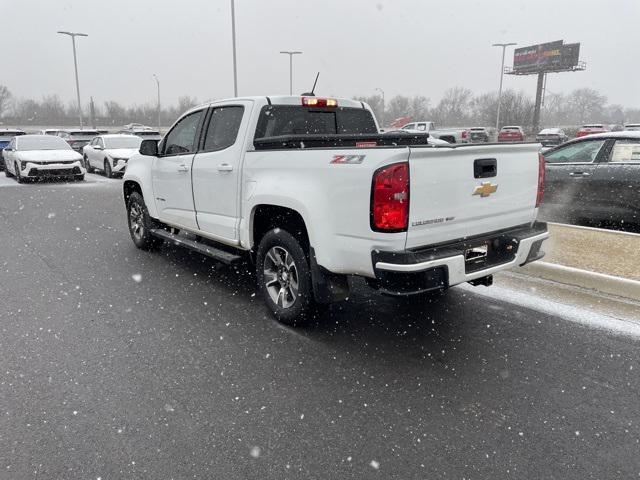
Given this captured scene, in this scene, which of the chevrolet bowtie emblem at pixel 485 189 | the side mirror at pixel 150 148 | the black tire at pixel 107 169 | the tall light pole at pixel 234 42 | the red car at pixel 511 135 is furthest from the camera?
the red car at pixel 511 135

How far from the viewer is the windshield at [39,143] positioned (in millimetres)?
17109

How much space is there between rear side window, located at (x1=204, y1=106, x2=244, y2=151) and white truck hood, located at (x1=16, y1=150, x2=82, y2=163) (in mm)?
13223

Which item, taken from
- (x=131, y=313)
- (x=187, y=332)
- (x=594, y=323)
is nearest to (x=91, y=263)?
(x=131, y=313)

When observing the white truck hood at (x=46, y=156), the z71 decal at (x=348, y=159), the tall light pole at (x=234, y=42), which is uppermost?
the tall light pole at (x=234, y=42)

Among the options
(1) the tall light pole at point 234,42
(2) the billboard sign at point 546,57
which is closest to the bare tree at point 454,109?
(2) the billboard sign at point 546,57

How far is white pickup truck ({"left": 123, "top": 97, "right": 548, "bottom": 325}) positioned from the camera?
340cm

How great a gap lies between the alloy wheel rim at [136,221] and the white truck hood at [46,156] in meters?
10.8

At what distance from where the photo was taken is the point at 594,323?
4.36 meters

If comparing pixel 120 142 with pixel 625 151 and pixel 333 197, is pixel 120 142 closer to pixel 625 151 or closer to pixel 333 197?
pixel 625 151

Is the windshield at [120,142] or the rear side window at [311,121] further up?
the rear side window at [311,121]

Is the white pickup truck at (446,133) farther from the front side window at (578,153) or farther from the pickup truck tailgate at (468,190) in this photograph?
the pickup truck tailgate at (468,190)

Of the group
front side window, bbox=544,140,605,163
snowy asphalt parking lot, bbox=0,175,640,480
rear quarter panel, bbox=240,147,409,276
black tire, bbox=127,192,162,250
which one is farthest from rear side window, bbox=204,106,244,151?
front side window, bbox=544,140,605,163

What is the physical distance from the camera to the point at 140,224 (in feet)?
23.5

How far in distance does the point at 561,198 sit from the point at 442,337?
5194mm
